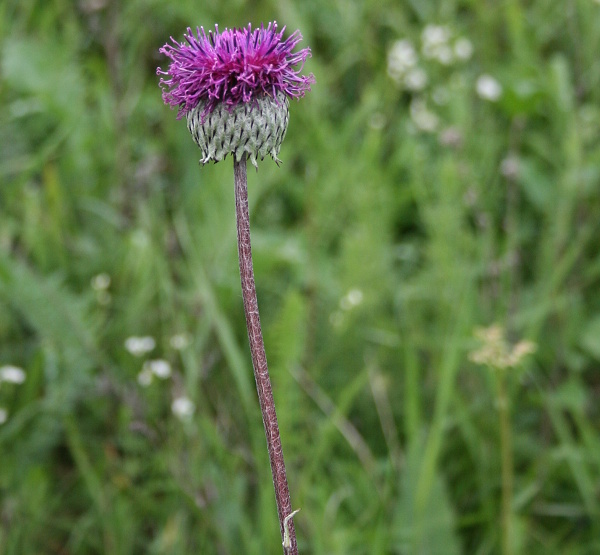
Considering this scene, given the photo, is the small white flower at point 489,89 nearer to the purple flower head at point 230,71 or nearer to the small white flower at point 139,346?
the small white flower at point 139,346

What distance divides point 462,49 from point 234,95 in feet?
10.7

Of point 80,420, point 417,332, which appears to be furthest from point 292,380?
point 80,420

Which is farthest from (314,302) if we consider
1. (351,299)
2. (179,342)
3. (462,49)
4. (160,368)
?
(462,49)

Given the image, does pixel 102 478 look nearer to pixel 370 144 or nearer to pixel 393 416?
pixel 393 416

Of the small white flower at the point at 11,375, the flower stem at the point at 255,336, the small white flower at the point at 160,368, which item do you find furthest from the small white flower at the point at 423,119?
the flower stem at the point at 255,336

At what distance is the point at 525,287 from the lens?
355 centimetres

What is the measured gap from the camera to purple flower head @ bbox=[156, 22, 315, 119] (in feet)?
4.19

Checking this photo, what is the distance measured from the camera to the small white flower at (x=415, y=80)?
13.5 feet

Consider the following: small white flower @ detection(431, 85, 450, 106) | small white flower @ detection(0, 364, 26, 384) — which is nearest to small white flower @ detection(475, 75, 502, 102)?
small white flower @ detection(431, 85, 450, 106)

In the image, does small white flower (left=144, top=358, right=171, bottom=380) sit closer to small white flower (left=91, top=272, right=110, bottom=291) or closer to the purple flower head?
small white flower (left=91, top=272, right=110, bottom=291)

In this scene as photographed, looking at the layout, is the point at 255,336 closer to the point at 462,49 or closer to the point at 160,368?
Answer: the point at 160,368

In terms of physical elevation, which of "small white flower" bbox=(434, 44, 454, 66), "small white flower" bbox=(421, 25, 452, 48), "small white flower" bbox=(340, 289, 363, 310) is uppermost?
"small white flower" bbox=(421, 25, 452, 48)

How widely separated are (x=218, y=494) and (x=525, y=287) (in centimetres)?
186

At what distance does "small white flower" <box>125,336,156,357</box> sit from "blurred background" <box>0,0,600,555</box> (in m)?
0.02
